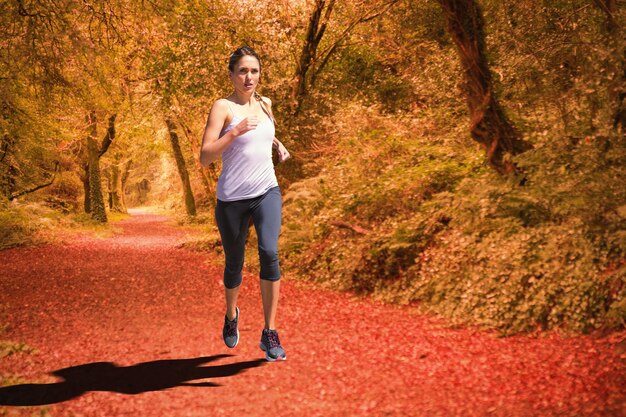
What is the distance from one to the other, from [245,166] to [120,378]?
2542 mm

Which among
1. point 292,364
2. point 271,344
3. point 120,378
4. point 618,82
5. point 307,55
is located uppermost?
point 307,55

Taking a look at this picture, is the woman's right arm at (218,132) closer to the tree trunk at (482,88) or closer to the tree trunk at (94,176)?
the tree trunk at (482,88)

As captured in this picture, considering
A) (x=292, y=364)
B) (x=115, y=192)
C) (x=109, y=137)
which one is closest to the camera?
(x=292, y=364)

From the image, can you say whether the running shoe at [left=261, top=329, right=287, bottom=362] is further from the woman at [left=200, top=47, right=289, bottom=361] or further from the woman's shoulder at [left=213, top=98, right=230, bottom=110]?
the woman's shoulder at [left=213, top=98, right=230, bottom=110]

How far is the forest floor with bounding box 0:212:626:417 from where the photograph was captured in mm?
4934

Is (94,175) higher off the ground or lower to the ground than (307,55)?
lower

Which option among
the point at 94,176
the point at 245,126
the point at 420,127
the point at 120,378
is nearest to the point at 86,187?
the point at 94,176

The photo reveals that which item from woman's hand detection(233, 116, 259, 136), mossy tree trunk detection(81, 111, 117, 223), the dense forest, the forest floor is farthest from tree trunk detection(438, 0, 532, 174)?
mossy tree trunk detection(81, 111, 117, 223)

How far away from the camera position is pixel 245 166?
4.80m

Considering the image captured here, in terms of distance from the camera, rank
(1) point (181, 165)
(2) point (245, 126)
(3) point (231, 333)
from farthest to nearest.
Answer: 1. (1) point (181, 165)
2. (3) point (231, 333)
3. (2) point (245, 126)

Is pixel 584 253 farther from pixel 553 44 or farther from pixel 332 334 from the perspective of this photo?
pixel 553 44

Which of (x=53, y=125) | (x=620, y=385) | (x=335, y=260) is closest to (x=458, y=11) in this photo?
(x=335, y=260)

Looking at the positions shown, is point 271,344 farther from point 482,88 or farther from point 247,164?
point 482,88

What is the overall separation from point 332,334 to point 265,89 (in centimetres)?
937
